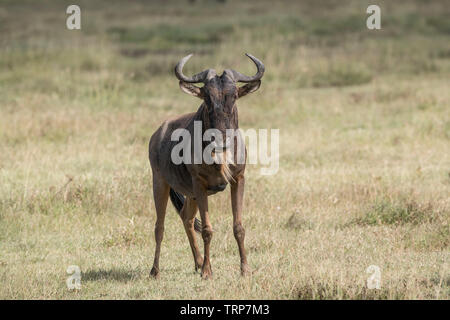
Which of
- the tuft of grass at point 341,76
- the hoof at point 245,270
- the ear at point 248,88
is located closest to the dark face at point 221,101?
the ear at point 248,88

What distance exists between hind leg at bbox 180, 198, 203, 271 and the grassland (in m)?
0.16

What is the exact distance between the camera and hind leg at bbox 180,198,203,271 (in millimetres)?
7474

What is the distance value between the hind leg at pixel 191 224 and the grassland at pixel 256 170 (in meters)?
0.16

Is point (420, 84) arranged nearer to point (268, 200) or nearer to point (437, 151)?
point (437, 151)

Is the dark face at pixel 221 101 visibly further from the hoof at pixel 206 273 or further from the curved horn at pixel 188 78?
Result: the hoof at pixel 206 273

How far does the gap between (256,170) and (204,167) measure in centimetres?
465

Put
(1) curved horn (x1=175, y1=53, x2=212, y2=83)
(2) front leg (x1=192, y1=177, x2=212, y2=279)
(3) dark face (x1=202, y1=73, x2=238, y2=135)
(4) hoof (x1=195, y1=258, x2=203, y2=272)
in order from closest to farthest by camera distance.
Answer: (3) dark face (x1=202, y1=73, x2=238, y2=135), (1) curved horn (x1=175, y1=53, x2=212, y2=83), (2) front leg (x1=192, y1=177, x2=212, y2=279), (4) hoof (x1=195, y1=258, x2=203, y2=272)

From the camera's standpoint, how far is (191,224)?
7629 mm

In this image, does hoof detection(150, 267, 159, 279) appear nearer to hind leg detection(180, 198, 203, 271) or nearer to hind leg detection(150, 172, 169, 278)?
hind leg detection(150, 172, 169, 278)

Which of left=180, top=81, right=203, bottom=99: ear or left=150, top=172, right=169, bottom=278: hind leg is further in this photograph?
left=150, top=172, right=169, bottom=278: hind leg

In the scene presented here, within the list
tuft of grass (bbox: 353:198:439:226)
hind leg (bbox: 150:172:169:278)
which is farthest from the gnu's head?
tuft of grass (bbox: 353:198:439:226)

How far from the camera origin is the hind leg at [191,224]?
24.5 feet

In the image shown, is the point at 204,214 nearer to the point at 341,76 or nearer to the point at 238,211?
→ the point at 238,211
